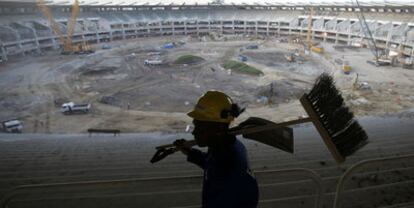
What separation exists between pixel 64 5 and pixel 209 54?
26.2 m

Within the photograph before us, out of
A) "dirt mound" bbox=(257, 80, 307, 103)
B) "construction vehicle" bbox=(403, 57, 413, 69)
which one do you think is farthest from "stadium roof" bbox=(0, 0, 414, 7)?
"dirt mound" bbox=(257, 80, 307, 103)

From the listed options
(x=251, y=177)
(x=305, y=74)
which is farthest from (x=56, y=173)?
(x=305, y=74)

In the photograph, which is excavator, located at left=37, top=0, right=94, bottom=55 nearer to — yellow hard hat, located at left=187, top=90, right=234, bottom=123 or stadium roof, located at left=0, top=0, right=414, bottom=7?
stadium roof, located at left=0, top=0, right=414, bottom=7

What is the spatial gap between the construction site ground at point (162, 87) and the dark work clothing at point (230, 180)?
11581mm

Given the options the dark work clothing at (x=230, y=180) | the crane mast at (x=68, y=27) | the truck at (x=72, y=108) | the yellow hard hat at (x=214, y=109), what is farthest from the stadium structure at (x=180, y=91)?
the yellow hard hat at (x=214, y=109)

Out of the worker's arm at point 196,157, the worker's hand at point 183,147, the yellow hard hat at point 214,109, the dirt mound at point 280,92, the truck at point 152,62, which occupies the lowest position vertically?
the dirt mound at point 280,92

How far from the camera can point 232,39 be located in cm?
4603

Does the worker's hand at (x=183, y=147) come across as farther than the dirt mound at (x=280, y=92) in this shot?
No

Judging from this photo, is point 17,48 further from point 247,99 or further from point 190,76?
point 247,99

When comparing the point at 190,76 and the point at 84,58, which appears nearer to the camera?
the point at 190,76

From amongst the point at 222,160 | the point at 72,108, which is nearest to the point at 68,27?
the point at 72,108

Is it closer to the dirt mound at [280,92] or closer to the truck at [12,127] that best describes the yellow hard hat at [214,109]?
the truck at [12,127]

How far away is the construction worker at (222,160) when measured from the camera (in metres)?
1.55

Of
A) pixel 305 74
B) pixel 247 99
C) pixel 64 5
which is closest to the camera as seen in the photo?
pixel 247 99
